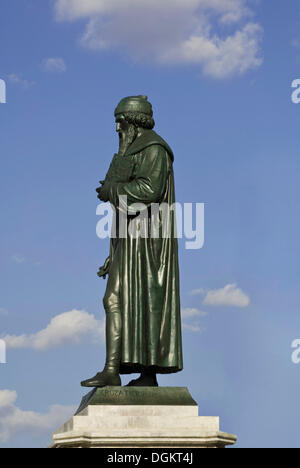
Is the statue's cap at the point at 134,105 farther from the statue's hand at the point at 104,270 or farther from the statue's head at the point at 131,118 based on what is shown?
the statue's hand at the point at 104,270

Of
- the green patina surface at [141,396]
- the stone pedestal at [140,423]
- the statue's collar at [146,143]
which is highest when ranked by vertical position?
the statue's collar at [146,143]

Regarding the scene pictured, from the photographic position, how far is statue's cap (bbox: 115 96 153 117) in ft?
56.4

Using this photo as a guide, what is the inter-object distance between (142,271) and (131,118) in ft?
9.18

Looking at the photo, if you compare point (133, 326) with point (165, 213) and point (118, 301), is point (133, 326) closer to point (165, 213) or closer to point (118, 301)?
point (118, 301)

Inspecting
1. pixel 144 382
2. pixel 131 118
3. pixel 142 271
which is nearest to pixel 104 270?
pixel 142 271

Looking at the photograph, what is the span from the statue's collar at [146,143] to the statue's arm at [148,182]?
0.08 metres

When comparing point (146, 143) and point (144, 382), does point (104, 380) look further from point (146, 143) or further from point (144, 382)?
point (146, 143)

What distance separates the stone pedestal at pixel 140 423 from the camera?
583 inches

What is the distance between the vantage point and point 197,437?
49.3 feet

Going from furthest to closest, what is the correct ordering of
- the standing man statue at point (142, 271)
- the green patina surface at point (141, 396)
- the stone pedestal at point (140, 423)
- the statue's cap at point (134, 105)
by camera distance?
the statue's cap at point (134, 105) < the standing man statue at point (142, 271) < the green patina surface at point (141, 396) < the stone pedestal at point (140, 423)

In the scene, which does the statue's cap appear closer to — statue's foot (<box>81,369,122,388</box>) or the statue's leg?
the statue's leg

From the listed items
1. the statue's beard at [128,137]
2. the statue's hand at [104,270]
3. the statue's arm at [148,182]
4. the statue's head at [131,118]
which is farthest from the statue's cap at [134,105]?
the statue's hand at [104,270]

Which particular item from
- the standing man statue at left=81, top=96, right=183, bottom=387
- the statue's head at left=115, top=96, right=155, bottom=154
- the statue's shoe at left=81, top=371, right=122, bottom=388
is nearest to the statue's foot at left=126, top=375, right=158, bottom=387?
the standing man statue at left=81, top=96, right=183, bottom=387

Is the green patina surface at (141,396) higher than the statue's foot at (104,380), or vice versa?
the statue's foot at (104,380)
